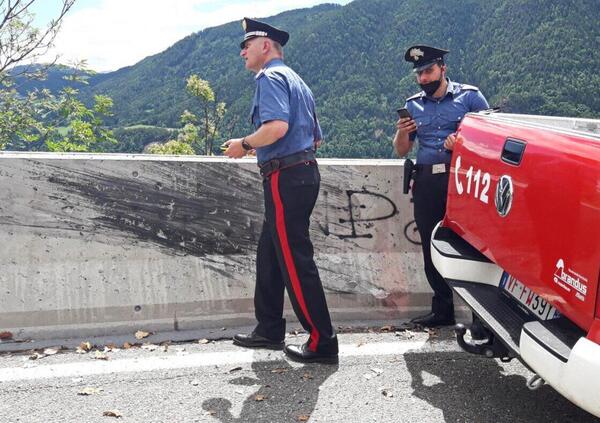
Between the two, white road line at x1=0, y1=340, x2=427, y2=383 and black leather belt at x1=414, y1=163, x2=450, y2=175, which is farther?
black leather belt at x1=414, y1=163, x2=450, y2=175

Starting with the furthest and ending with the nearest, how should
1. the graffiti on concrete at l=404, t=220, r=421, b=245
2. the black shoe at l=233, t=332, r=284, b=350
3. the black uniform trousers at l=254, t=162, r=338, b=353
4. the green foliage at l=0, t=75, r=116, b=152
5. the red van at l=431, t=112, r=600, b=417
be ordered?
the green foliage at l=0, t=75, r=116, b=152
the graffiti on concrete at l=404, t=220, r=421, b=245
the black shoe at l=233, t=332, r=284, b=350
the black uniform trousers at l=254, t=162, r=338, b=353
the red van at l=431, t=112, r=600, b=417

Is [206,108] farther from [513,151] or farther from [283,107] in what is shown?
[513,151]

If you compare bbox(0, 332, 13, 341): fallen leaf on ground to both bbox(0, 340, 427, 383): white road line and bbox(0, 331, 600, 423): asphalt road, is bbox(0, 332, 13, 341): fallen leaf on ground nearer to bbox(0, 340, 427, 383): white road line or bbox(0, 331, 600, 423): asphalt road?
bbox(0, 331, 600, 423): asphalt road

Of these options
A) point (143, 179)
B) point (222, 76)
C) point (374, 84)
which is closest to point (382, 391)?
point (143, 179)

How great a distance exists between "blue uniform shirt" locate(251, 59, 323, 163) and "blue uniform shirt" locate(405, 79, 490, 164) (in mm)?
972

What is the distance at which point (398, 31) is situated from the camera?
144500 millimetres

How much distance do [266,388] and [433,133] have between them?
6.82ft

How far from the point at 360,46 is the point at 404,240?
14512cm

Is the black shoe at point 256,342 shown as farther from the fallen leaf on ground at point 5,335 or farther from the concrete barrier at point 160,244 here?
the fallen leaf on ground at point 5,335

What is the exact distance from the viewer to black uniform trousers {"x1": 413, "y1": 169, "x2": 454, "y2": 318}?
3951 mm

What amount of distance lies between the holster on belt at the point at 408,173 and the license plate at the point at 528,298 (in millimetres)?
1376

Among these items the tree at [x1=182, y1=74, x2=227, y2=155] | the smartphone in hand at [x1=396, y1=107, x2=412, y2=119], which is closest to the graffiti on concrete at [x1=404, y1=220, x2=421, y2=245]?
the smartphone in hand at [x1=396, y1=107, x2=412, y2=119]

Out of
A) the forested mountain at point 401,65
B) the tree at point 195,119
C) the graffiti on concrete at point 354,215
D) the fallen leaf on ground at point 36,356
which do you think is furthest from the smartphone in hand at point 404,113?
the forested mountain at point 401,65

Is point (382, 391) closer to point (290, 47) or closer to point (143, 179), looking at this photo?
point (143, 179)
